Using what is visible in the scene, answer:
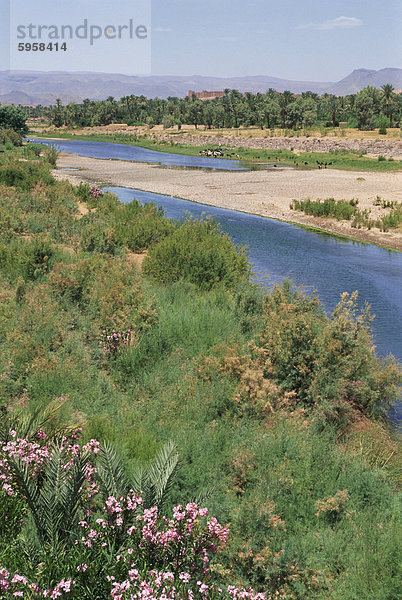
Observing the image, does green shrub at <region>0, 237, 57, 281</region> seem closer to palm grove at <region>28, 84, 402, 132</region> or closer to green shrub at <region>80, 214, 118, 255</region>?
green shrub at <region>80, 214, 118, 255</region>

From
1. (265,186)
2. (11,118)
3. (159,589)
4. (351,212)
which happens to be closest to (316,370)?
(159,589)

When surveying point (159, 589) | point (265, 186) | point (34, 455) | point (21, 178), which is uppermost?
point (21, 178)

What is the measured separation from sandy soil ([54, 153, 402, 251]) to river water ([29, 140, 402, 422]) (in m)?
1.54

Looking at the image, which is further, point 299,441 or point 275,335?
point 275,335

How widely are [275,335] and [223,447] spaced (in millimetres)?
3151

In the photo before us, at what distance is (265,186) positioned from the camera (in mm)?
42688

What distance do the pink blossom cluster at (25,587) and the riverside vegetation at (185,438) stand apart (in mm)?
18

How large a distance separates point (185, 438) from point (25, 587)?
11.4 feet

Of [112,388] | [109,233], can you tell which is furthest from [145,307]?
[109,233]

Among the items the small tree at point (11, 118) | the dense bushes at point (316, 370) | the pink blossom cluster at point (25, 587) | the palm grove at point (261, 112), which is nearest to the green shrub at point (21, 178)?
the dense bushes at point (316, 370)

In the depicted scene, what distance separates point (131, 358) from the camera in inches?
393

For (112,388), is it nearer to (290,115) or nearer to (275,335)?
(275,335)

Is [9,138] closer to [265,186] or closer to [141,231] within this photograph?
[265,186]

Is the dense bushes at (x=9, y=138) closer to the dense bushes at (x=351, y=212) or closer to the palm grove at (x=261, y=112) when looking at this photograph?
the dense bushes at (x=351, y=212)
